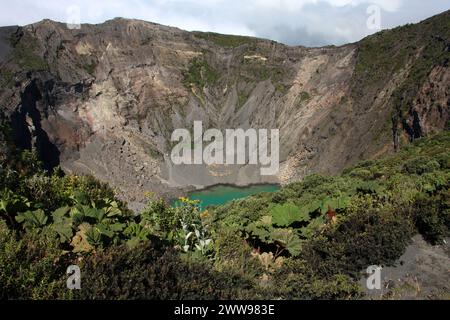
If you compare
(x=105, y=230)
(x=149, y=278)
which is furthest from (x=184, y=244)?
(x=149, y=278)

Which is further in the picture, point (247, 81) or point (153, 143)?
point (247, 81)

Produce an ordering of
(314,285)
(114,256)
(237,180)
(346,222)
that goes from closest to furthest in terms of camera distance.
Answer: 1. (114,256)
2. (314,285)
3. (346,222)
4. (237,180)

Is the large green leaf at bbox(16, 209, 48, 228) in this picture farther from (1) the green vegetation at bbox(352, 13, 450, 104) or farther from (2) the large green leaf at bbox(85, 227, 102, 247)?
(1) the green vegetation at bbox(352, 13, 450, 104)

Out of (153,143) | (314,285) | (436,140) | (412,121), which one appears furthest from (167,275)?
(153,143)

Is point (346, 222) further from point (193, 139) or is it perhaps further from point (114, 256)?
point (193, 139)

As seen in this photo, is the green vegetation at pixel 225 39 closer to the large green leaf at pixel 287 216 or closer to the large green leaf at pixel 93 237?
the large green leaf at pixel 287 216
